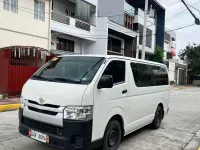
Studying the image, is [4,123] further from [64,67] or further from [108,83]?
[108,83]

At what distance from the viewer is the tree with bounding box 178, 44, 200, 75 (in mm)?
42062

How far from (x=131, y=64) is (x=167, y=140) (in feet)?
7.47

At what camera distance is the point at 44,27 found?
51.8 feet

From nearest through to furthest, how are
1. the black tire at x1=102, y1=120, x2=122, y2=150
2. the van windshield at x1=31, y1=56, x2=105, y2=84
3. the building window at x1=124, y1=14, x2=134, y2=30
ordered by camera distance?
1. the van windshield at x1=31, y1=56, x2=105, y2=84
2. the black tire at x1=102, y1=120, x2=122, y2=150
3. the building window at x1=124, y1=14, x2=134, y2=30

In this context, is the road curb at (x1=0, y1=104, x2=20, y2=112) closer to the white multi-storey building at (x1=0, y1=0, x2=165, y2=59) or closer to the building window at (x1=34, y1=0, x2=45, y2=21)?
the white multi-storey building at (x1=0, y1=0, x2=165, y2=59)

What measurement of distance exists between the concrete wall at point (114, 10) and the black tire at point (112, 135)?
22.9m

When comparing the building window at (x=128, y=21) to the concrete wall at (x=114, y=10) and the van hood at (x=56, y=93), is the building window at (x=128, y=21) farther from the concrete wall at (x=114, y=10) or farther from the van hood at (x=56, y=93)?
the van hood at (x=56, y=93)

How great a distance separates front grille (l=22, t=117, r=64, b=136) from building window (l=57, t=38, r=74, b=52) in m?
17.3

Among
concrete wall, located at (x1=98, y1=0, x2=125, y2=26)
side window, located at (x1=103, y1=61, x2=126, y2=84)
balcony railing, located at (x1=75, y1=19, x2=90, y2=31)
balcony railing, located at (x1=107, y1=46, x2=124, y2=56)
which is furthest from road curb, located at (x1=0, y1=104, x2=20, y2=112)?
concrete wall, located at (x1=98, y1=0, x2=125, y2=26)

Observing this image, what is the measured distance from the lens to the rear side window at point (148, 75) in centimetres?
585

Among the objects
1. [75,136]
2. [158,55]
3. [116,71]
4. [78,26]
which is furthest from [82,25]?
[75,136]

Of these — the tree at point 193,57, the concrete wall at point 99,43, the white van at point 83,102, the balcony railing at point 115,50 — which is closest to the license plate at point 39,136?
the white van at point 83,102

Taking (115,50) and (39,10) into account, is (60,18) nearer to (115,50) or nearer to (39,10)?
(39,10)

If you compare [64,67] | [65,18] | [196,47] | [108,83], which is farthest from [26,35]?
[196,47]
